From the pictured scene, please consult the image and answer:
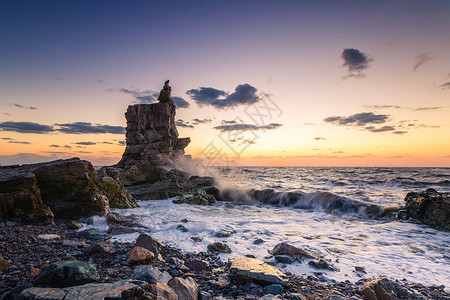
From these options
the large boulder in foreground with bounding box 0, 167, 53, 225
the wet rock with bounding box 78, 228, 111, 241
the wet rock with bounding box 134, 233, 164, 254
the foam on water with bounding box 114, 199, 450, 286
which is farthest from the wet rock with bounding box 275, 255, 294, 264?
the large boulder in foreground with bounding box 0, 167, 53, 225

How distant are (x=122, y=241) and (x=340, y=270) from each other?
18.4ft

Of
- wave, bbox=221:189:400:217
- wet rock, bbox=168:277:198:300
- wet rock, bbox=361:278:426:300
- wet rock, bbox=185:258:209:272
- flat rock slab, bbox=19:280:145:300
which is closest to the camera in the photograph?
flat rock slab, bbox=19:280:145:300

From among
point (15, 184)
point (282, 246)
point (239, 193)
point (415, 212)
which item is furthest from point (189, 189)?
point (415, 212)

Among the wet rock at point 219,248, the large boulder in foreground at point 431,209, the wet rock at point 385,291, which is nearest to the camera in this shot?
the wet rock at point 385,291

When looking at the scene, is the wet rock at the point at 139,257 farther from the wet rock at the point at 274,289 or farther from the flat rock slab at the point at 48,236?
the flat rock slab at the point at 48,236

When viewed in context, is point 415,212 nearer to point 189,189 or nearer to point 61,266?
point 61,266

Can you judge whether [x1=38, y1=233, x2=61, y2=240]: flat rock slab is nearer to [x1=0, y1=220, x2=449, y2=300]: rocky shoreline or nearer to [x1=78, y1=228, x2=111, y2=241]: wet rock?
[x1=0, y1=220, x2=449, y2=300]: rocky shoreline

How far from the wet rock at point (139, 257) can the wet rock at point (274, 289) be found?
2.37 m

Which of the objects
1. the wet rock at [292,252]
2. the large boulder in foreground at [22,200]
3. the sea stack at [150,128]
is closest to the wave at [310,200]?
the wet rock at [292,252]

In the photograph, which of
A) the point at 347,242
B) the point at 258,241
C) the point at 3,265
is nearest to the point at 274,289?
the point at 258,241

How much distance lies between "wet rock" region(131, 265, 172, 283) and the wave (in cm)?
1235

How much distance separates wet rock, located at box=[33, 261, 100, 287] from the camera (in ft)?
9.65

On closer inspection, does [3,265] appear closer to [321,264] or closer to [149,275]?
[149,275]

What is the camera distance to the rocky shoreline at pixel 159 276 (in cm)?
306
